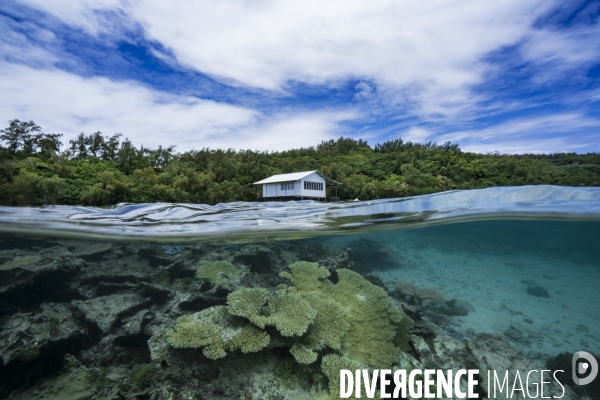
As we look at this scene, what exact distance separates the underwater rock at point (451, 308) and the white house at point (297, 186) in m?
15.5

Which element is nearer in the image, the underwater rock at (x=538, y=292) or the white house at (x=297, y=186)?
the underwater rock at (x=538, y=292)

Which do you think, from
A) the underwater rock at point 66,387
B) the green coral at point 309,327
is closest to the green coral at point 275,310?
the green coral at point 309,327

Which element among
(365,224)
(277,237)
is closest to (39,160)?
(277,237)

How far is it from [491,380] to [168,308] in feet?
26.3

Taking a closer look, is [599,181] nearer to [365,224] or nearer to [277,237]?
[365,224]

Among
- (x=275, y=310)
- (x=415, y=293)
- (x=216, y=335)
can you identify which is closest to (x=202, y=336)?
(x=216, y=335)

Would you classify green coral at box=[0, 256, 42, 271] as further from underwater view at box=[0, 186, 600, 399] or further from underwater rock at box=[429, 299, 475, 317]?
underwater rock at box=[429, 299, 475, 317]

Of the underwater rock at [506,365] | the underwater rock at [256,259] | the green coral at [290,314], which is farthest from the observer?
the underwater rock at [256,259]

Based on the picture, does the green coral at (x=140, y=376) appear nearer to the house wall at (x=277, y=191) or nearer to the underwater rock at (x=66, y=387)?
the underwater rock at (x=66, y=387)

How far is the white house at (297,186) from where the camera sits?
1030 inches

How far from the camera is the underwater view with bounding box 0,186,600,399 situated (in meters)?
5.50

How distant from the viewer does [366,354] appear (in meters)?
6.21

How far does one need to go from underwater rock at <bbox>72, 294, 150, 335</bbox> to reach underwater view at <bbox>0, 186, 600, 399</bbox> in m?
0.05

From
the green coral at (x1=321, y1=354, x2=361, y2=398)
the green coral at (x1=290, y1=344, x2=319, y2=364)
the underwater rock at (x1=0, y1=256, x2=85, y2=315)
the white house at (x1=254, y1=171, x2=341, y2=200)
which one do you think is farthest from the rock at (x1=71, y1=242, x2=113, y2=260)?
the white house at (x1=254, y1=171, x2=341, y2=200)
